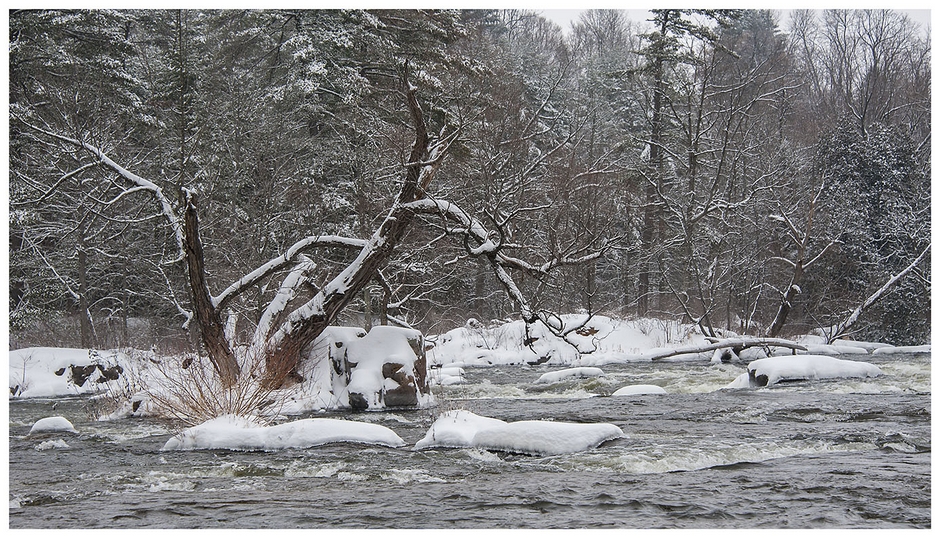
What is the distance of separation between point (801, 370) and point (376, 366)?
6910 mm

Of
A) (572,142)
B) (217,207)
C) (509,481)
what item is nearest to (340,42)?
(217,207)

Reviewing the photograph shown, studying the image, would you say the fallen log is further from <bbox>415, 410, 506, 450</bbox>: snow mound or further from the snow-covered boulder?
the snow-covered boulder

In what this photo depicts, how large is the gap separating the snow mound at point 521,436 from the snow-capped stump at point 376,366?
310cm

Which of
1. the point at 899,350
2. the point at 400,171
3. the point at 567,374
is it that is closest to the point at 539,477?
the point at 567,374

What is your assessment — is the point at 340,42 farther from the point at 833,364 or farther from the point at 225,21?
the point at 833,364

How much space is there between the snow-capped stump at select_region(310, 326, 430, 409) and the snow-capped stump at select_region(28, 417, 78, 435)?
352 cm

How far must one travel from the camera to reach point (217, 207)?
20.2 m

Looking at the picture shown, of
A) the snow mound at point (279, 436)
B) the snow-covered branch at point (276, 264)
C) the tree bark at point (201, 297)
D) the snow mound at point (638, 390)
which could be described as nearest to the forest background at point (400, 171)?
the snow-covered branch at point (276, 264)

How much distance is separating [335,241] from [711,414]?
6.14m

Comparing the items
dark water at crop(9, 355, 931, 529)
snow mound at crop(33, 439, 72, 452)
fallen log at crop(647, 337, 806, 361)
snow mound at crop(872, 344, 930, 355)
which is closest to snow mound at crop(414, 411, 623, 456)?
dark water at crop(9, 355, 931, 529)

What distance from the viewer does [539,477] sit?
6742mm

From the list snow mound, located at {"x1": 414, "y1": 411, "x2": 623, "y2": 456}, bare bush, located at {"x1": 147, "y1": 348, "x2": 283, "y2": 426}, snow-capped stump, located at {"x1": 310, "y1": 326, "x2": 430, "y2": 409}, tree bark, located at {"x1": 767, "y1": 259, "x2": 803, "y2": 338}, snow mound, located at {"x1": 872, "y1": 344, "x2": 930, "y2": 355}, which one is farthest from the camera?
tree bark, located at {"x1": 767, "y1": 259, "x2": 803, "y2": 338}

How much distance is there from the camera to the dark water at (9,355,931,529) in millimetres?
5590

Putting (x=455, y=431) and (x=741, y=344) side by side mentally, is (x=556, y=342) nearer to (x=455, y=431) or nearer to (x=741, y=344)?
(x=741, y=344)
